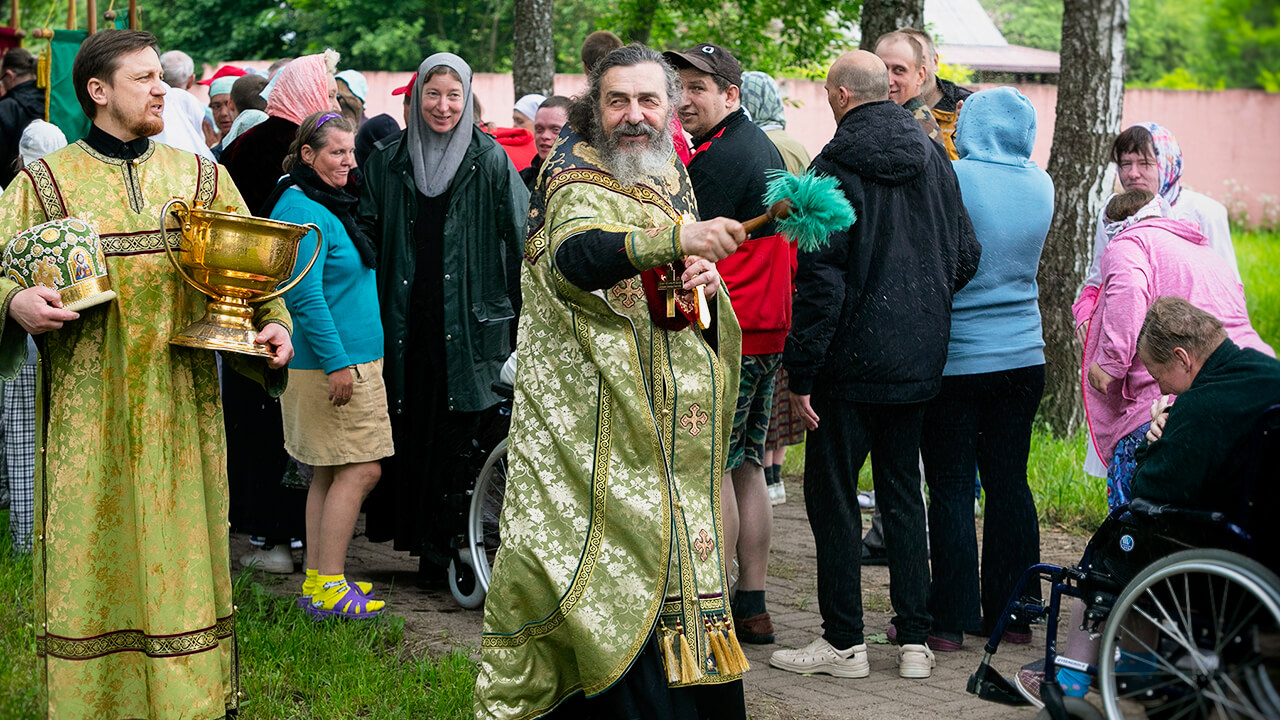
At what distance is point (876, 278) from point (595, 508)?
1681 mm

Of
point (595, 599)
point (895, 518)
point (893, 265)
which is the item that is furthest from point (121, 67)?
point (895, 518)

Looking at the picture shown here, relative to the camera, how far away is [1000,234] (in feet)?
17.1

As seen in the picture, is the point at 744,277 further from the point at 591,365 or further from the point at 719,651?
the point at 719,651

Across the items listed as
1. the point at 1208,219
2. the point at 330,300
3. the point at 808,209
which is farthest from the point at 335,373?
the point at 1208,219

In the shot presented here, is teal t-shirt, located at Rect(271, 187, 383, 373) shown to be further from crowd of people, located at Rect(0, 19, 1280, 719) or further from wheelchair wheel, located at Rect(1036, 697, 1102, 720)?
wheelchair wheel, located at Rect(1036, 697, 1102, 720)

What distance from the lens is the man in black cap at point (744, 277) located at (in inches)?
181

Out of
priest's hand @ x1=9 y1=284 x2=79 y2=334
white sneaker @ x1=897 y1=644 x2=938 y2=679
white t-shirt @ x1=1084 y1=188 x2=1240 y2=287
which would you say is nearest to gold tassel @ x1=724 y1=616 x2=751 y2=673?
white sneaker @ x1=897 y1=644 x2=938 y2=679

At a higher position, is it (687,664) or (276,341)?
(276,341)

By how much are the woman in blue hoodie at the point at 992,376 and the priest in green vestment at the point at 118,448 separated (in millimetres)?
2779

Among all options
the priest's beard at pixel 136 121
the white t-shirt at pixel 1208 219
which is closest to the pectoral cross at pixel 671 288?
the priest's beard at pixel 136 121

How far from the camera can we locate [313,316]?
5.14m

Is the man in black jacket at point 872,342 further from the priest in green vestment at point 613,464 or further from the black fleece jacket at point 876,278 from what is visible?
the priest in green vestment at point 613,464

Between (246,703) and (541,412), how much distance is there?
1.57m

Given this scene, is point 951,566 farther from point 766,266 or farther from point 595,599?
point 595,599
